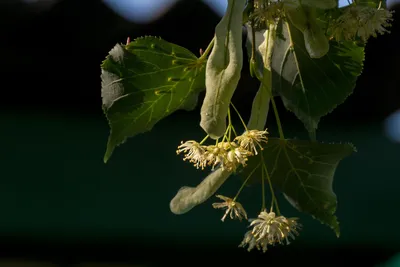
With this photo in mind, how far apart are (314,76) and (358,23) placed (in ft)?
0.19

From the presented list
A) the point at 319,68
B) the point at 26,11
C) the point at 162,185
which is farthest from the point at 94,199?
the point at 319,68

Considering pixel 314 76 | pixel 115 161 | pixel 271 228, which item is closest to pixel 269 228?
pixel 271 228

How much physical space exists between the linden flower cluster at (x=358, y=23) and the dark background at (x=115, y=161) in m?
2.84

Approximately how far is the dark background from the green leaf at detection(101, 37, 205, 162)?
112 inches

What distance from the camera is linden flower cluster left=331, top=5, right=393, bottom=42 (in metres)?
0.41

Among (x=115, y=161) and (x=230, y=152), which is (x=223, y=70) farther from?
(x=115, y=161)

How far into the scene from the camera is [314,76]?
1.50 feet

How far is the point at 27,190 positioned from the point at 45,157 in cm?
19

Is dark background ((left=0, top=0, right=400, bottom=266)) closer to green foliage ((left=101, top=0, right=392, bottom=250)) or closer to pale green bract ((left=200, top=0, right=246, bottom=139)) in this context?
green foliage ((left=101, top=0, right=392, bottom=250))

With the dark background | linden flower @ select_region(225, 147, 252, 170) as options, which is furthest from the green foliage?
the dark background

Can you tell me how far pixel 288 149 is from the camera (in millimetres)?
434

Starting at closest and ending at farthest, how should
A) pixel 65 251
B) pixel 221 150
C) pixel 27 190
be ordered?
pixel 221 150 → pixel 27 190 → pixel 65 251

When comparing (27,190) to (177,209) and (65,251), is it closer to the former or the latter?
(65,251)

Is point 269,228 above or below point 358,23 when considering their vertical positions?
below
